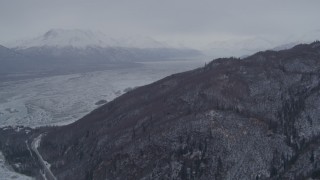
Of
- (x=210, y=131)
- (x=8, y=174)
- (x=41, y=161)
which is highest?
(x=210, y=131)

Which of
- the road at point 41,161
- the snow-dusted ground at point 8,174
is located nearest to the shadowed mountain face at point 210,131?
the road at point 41,161

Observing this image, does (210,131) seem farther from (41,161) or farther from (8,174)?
(8,174)

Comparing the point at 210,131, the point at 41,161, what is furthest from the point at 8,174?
the point at 210,131

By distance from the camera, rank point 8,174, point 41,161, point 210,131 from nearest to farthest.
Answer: point 210,131 → point 8,174 → point 41,161

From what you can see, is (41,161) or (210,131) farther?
(41,161)

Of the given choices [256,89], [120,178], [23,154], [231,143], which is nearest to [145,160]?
[120,178]

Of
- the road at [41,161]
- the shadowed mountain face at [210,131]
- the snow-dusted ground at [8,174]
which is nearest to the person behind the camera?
the shadowed mountain face at [210,131]

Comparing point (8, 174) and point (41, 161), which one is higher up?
point (41, 161)

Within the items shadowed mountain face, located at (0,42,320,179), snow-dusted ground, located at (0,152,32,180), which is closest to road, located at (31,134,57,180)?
shadowed mountain face, located at (0,42,320,179)

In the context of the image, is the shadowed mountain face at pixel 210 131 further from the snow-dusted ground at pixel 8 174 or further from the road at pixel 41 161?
the snow-dusted ground at pixel 8 174
